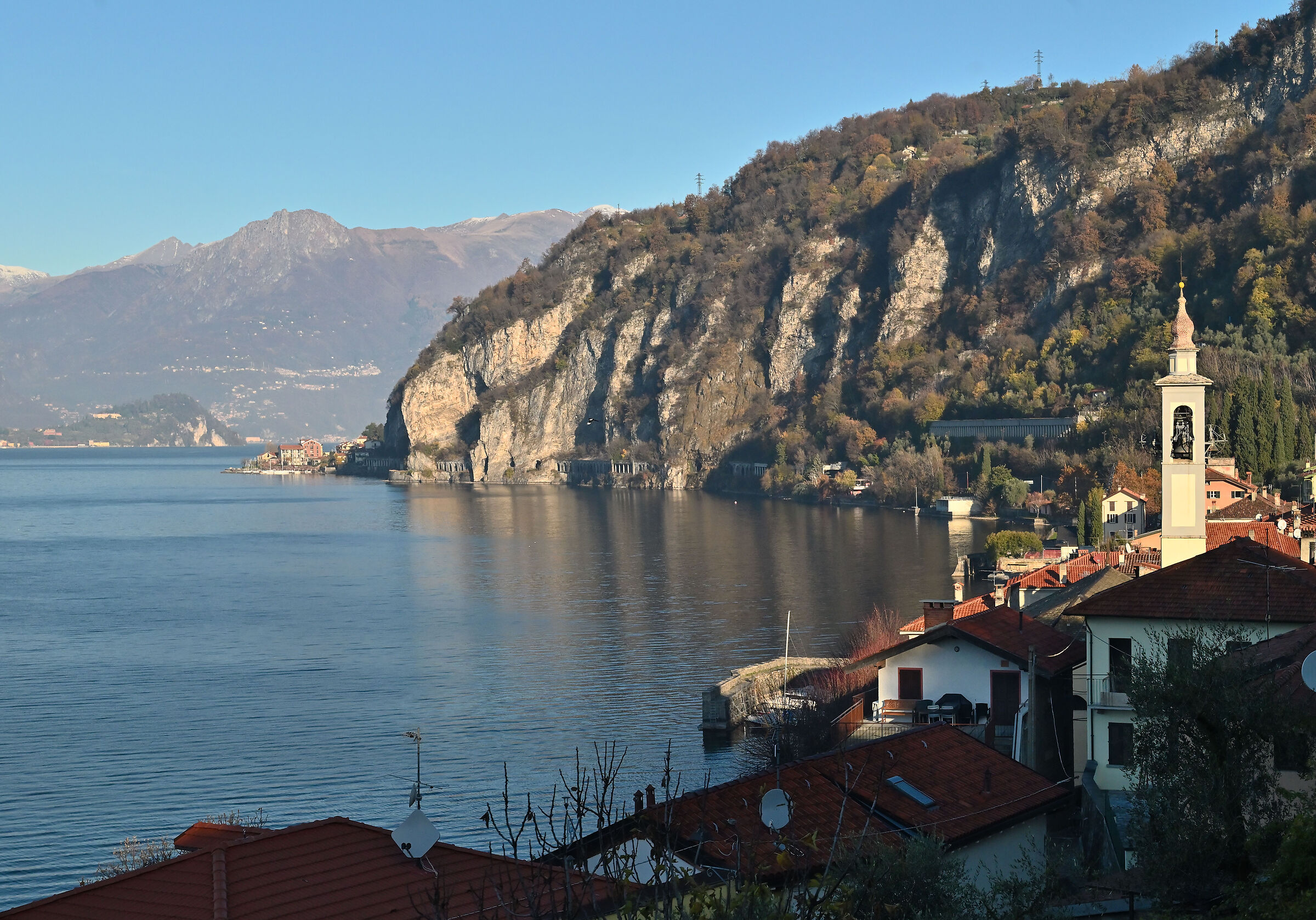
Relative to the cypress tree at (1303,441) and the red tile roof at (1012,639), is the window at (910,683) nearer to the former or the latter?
the red tile roof at (1012,639)

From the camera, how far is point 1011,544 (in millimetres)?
67938

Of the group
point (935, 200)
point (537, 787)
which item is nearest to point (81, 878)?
point (537, 787)

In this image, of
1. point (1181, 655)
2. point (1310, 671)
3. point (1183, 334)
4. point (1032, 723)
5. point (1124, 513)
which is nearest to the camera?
point (1310, 671)

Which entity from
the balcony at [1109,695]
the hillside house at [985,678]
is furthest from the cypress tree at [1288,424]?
the balcony at [1109,695]

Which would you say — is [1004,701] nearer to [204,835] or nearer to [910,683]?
[910,683]

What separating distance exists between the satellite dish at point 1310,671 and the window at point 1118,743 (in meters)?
6.57

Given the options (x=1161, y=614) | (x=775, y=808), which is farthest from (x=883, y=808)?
(x=1161, y=614)

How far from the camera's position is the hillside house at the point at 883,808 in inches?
502

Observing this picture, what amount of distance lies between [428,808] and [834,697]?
8.91m

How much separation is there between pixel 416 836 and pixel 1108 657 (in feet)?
40.7

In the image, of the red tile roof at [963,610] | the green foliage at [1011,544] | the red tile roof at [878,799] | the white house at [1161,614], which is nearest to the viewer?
the red tile roof at [878,799]

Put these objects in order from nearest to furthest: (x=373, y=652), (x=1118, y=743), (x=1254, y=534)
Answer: (x=1118, y=743), (x=1254, y=534), (x=373, y=652)

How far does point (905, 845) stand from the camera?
521 inches

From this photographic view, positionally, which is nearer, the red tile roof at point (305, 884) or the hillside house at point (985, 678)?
the red tile roof at point (305, 884)
